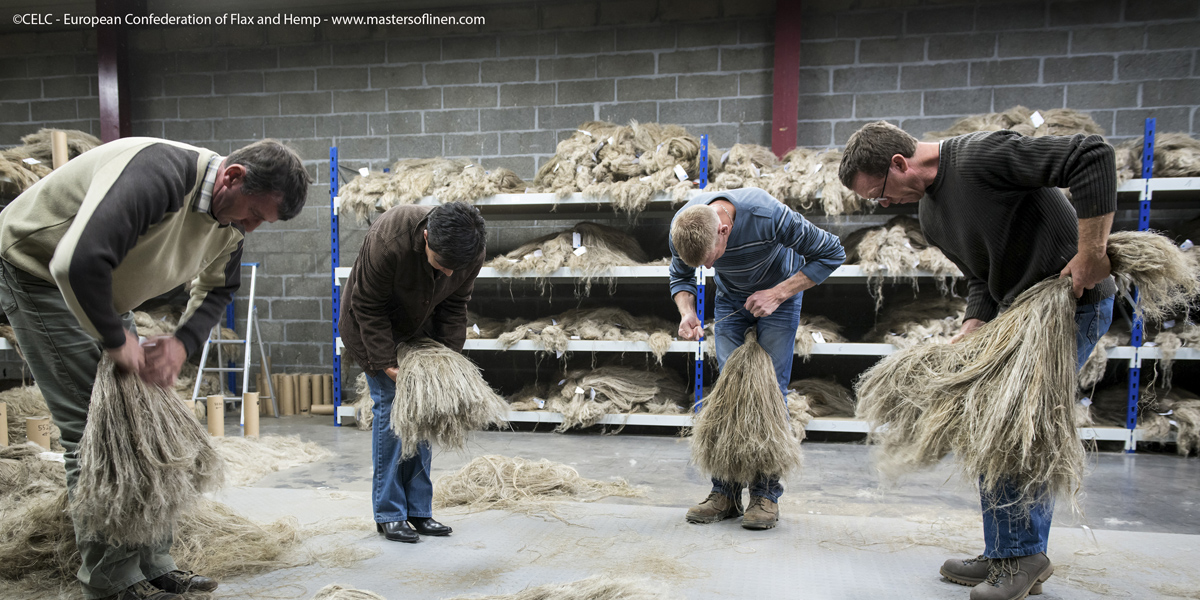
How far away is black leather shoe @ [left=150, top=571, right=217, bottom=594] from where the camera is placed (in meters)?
1.97

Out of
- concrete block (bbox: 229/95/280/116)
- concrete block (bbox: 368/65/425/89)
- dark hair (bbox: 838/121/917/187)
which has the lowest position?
dark hair (bbox: 838/121/917/187)

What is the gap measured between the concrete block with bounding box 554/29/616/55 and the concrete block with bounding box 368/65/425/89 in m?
1.24

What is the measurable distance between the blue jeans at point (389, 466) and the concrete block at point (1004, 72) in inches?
189

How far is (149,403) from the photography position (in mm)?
1795

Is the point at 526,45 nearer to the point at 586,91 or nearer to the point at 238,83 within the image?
the point at 586,91

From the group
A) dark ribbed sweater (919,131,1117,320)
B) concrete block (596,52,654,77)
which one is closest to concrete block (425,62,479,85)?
concrete block (596,52,654,77)

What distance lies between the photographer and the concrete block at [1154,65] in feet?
15.8

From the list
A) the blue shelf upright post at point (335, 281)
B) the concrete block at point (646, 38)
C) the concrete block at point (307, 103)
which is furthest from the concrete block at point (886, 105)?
the concrete block at point (307, 103)

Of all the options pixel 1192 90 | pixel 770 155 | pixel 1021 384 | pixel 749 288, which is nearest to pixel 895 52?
pixel 770 155

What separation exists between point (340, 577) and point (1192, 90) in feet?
20.2

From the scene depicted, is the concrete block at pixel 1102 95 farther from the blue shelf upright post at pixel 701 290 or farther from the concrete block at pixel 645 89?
the concrete block at pixel 645 89

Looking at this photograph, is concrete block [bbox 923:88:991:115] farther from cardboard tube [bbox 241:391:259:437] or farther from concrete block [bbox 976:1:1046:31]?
cardboard tube [bbox 241:391:259:437]

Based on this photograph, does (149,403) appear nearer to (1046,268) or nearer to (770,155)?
(1046,268)

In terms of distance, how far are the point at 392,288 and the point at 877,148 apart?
163cm
